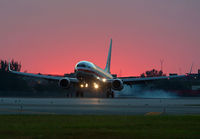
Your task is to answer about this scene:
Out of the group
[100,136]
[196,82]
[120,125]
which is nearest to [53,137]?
[100,136]

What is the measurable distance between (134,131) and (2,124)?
6.12 meters

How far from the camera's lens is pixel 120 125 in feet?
60.2

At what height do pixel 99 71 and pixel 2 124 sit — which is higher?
pixel 99 71

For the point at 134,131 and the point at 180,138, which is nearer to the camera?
the point at 180,138

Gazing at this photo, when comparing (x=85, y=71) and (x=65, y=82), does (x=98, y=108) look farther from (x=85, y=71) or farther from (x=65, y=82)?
(x=65, y=82)

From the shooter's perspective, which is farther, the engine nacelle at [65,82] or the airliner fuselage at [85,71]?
the engine nacelle at [65,82]

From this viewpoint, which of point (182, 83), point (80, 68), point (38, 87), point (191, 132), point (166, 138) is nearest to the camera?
point (166, 138)

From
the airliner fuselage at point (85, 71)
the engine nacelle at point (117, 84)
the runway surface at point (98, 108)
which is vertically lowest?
the runway surface at point (98, 108)

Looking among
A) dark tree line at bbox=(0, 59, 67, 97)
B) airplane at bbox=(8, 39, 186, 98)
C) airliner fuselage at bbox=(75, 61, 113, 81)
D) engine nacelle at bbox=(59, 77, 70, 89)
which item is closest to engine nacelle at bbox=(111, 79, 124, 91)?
airplane at bbox=(8, 39, 186, 98)

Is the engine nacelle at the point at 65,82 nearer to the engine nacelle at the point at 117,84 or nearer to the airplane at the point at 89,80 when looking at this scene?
the airplane at the point at 89,80

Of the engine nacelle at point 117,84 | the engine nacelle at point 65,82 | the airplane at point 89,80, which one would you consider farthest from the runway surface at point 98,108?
the engine nacelle at point 65,82

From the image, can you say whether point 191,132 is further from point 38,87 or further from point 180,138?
point 38,87

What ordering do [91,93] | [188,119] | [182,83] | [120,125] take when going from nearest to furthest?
1. [120,125]
2. [188,119]
3. [91,93]
4. [182,83]

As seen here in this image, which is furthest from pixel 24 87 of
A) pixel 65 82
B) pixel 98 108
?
pixel 98 108
